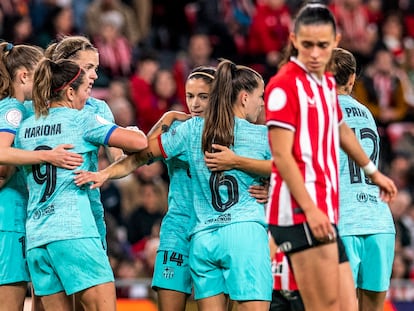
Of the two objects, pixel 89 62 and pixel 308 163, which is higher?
pixel 89 62

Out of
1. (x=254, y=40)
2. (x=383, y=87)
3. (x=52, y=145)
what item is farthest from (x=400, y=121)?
(x=52, y=145)

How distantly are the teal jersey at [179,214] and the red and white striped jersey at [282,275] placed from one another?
0.61 metres

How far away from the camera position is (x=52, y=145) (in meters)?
6.07

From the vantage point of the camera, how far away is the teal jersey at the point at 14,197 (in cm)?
646

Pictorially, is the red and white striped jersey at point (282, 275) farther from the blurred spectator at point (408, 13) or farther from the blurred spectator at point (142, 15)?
the blurred spectator at point (408, 13)

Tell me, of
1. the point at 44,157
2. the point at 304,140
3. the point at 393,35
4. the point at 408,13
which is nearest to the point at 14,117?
the point at 44,157

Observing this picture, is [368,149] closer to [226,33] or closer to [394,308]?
[394,308]

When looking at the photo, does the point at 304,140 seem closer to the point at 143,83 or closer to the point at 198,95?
the point at 198,95

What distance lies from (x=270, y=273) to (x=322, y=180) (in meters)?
1.16

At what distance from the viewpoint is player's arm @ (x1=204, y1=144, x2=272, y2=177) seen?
20.4 ft

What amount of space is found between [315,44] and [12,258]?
2.50 meters

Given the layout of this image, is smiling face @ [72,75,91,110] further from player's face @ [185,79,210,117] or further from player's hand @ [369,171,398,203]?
player's hand @ [369,171,398,203]

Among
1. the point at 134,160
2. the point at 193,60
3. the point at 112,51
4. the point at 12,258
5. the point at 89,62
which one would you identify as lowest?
the point at 12,258

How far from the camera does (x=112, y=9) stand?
46.2 ft
